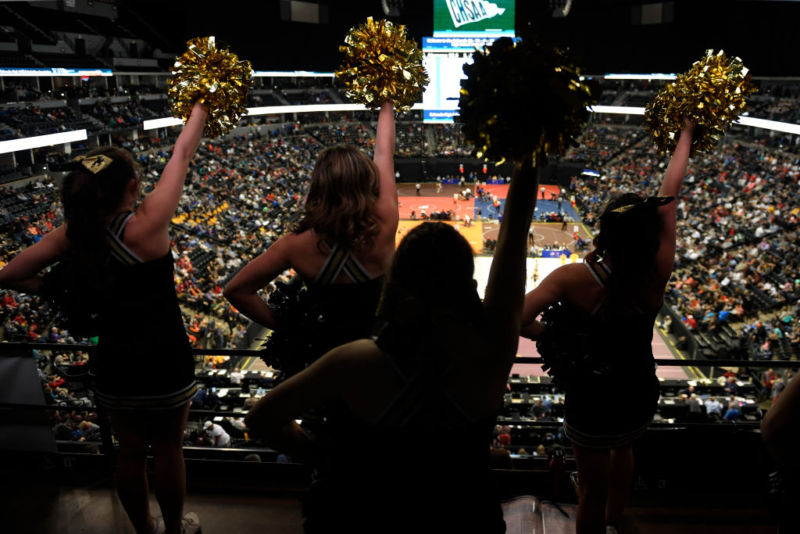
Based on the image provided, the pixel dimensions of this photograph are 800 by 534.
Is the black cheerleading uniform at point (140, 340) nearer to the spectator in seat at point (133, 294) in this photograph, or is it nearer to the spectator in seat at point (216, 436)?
the spectator in seat at point (133, 294)

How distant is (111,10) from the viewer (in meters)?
29.0

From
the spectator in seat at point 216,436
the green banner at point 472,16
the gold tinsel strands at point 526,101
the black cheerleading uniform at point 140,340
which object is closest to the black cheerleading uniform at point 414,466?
the gold tinsel strands at point 526,101

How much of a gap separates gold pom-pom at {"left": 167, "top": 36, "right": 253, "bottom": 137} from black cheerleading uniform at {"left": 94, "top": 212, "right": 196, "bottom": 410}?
Result: 0.52m

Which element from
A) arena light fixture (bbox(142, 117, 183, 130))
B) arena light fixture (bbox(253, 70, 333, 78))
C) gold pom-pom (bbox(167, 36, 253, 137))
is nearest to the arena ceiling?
arena light fixture (bbox(253, 70, 333, 78))

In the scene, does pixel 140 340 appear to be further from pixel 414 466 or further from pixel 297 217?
pixel 414 466

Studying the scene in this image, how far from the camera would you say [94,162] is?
1.69m

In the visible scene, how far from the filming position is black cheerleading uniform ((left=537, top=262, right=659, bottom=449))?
1.76 meters

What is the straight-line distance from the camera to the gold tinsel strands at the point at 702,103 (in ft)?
6.74

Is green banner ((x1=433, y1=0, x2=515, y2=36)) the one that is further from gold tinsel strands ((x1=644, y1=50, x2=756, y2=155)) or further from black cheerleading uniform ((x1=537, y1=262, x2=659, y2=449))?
black cheerleading uniform ((x1=537, y1=262, x2=659, y2=449))

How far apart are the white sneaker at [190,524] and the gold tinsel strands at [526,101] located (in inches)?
69.1

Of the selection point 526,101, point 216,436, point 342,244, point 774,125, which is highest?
point 774,125

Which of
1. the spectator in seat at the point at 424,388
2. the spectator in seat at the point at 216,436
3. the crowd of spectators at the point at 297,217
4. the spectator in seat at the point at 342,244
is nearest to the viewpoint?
the spectator in seat at the point at 424,388

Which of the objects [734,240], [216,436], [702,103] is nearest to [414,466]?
[702,103]

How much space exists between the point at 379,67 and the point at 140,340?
1.22 m
